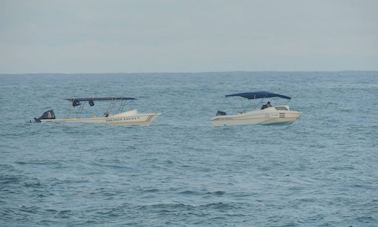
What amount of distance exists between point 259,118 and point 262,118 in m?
0.26

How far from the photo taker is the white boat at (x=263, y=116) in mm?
59406

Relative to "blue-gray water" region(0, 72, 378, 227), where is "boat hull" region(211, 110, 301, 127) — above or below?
above

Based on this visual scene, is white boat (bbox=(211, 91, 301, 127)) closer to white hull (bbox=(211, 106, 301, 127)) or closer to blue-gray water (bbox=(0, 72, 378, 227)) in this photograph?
white hull (bbox=(211, 106, 301, 127))

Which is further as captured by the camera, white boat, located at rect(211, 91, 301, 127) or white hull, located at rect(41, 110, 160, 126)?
white hull, located at rect(41, 110, 160, 126)

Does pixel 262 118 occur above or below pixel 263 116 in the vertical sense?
below

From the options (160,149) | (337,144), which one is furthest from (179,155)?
(337,144)

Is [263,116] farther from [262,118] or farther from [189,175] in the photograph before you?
[189,175]

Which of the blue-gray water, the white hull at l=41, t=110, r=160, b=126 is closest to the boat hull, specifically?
the blue-gray water

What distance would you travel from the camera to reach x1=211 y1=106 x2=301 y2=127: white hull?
195ft

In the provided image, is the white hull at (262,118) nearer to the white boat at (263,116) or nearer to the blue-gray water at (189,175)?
the white boat at (263,116)

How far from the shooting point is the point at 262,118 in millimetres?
59656

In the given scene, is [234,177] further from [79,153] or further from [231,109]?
[231,109]

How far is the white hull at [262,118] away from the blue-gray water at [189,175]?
2.58 feet

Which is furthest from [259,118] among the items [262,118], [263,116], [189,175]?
[189,175]
